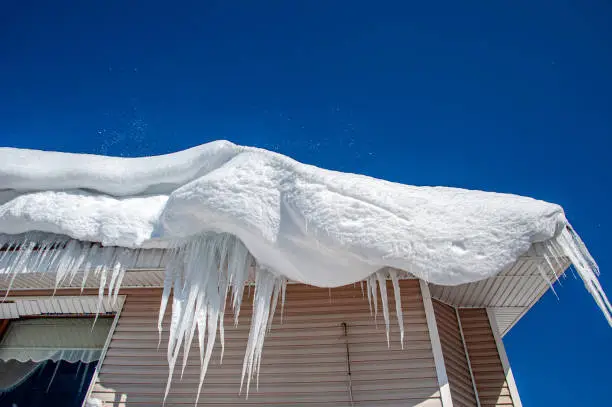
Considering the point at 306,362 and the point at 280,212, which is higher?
the point at 280,212

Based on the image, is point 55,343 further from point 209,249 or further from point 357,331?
point 357,331

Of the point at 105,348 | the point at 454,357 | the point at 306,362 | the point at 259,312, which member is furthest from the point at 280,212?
the point at 454,357

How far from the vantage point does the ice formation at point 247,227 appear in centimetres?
326

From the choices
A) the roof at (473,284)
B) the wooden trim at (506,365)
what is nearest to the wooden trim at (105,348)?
the roof at (473,284)

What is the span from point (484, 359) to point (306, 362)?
2.38 meters

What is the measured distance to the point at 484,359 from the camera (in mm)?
5027

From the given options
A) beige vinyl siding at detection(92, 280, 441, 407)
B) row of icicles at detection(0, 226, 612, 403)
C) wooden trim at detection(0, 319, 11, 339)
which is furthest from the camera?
wooden trim at detection(0, 319, 11, 339)

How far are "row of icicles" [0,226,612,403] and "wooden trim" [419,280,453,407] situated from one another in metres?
0.50

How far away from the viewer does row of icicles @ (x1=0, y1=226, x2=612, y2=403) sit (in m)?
3.53

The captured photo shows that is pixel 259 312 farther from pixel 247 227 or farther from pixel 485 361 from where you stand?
Result: pixel 485 361

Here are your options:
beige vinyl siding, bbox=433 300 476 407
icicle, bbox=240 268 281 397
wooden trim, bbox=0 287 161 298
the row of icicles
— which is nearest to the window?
wooden trim, bbox=0 287 161 298

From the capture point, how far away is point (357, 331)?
427cm

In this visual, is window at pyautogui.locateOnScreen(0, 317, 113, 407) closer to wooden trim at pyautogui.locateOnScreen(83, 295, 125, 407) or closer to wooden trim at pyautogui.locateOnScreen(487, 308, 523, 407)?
wooden trim at pyautogui.locateOnScreen(83, 295, 125, 407)

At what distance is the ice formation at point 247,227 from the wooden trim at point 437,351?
0.74 m
